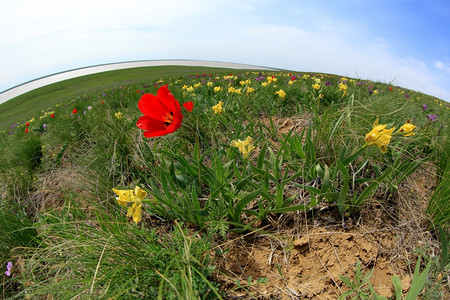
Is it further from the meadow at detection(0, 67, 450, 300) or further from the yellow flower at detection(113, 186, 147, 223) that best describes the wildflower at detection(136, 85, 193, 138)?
the yellow flower at detection(113, 186, 147, 223)

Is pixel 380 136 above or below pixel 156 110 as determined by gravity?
below

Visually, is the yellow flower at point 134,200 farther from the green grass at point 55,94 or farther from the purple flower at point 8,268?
the green grass at point 55,94

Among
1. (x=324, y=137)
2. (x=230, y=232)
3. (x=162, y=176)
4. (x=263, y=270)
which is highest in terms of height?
(x=324, y=137)

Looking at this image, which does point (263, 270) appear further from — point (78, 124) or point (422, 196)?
point (78, 124)

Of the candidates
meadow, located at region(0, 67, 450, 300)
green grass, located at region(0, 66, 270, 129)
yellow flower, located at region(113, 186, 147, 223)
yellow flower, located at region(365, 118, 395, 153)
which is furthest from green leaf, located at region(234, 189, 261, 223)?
green grass, located at region(0, 66, 270, 129)

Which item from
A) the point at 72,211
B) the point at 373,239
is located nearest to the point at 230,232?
the point at 373,239

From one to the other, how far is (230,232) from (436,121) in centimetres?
269

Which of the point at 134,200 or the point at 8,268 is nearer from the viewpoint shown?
the point at 134,200

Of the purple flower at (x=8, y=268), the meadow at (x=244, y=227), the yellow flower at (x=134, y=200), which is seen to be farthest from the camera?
the purple flower at (x=8, y=268)

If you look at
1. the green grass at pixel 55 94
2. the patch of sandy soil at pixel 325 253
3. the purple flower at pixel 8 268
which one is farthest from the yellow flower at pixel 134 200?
the green grass at pixel 55 94

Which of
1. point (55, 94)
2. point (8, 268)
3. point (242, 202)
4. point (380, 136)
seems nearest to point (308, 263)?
point (242, 202)

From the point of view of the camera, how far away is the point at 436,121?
8.72 ft

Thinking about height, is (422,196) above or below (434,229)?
above

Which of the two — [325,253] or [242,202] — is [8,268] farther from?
[325,253]
